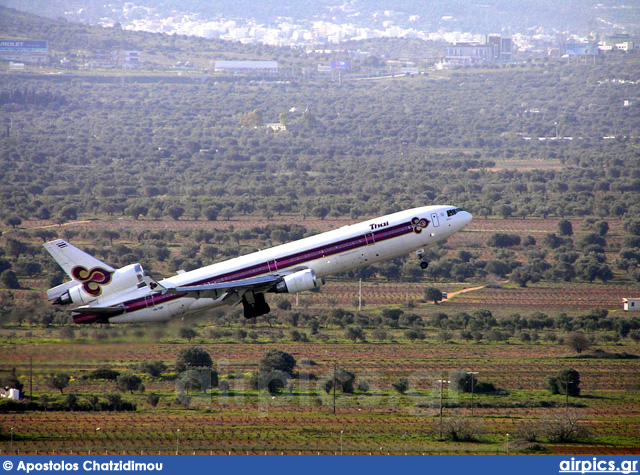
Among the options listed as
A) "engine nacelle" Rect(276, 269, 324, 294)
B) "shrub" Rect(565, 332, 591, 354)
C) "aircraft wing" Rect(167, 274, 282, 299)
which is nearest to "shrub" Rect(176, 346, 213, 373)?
"aircraft wing" Rect(167, 274, 282, 299)

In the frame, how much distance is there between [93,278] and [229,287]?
37.8 ft

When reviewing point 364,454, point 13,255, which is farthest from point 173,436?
point 13,255

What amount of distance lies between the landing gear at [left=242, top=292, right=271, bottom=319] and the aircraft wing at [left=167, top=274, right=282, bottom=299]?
1.12m

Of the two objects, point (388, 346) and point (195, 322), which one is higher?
point (195, 322)

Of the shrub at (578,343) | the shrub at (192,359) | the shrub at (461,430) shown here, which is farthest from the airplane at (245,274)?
the shrub at (578,343)

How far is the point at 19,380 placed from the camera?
3777 inches

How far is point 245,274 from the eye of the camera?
7975cm

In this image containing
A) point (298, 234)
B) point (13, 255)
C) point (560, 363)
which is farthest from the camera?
point (298, 234)

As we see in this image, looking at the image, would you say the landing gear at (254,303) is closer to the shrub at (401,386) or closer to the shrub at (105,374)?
the shrub at (401,386)

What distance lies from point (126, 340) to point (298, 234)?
10286 cm

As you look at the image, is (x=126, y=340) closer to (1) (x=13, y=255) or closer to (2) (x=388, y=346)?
(2) (x=388, y=346)

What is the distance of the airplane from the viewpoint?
79.1 m

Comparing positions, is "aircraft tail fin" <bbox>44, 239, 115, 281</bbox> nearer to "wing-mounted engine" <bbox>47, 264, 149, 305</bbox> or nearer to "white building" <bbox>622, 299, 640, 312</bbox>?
"wing-mounted engine" <bbox>47, 264, 149, 305</bbox>

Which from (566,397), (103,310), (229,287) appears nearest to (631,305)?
(566,397)
